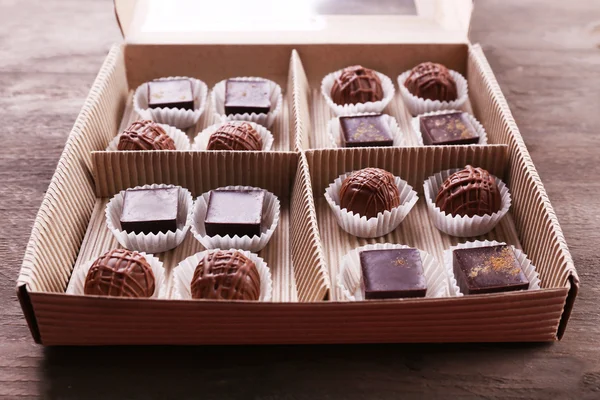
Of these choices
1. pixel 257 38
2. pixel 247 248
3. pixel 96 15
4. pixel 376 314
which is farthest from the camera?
pixel 96 15

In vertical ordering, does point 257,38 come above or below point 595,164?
above

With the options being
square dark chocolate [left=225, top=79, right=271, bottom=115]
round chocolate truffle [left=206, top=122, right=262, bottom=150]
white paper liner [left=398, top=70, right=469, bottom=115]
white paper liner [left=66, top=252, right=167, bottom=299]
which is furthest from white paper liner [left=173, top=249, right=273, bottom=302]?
white paper liner [left=398, top=70, right=469, bottom=115]

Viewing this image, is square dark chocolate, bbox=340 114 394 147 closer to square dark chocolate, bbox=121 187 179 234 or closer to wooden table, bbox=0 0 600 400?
wooden table, bbox=0 0 600 400

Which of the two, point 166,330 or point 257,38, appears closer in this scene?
point 166,330

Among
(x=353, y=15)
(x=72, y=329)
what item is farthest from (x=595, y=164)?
(x=72, y=329)

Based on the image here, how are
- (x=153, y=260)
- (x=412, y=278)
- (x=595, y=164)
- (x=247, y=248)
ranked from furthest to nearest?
(x=595, y=164), (x=247, y=248), (x=153, y=260), (x=412, y=278)

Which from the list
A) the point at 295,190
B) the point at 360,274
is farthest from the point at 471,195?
the point at 295,190

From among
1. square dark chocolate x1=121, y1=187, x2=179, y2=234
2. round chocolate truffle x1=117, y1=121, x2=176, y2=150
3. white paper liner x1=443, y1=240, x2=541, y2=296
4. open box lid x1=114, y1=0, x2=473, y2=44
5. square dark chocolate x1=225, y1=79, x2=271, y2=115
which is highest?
open box lid x1=114, y1=0, x2=473, y2=44

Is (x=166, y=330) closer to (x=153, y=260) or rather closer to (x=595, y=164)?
(x=153, y=260)
